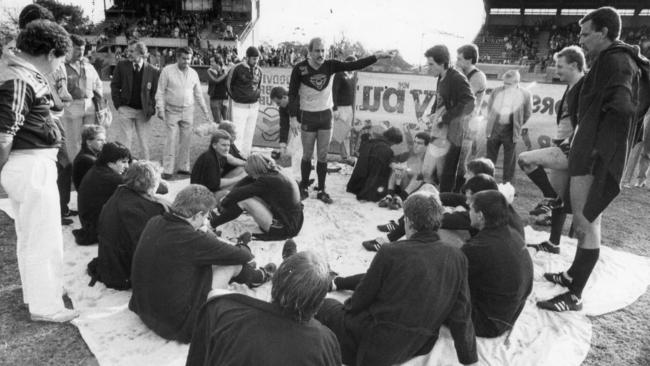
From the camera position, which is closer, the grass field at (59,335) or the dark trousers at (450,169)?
the grass field at (59,335)

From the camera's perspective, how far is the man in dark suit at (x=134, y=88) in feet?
20.6

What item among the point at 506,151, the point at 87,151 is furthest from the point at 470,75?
the point at 87,151

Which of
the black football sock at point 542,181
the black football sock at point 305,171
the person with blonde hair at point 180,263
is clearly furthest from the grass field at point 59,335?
the black football sock at point 305,171

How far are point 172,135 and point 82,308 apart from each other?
3.69 metres

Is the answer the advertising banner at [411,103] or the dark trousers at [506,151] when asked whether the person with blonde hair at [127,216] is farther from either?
the advertising banner at [411,103]

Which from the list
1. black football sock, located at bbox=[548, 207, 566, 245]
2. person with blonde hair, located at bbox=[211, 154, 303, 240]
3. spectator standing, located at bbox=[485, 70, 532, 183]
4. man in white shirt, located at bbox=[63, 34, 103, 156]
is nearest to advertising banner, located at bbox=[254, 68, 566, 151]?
spectator standing, located at bbox=[485, 70, 532, 183]

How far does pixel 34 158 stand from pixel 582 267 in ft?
12.9

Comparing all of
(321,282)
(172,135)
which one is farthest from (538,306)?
(172,135)

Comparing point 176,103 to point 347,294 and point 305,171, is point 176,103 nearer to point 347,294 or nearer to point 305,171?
point 305,171

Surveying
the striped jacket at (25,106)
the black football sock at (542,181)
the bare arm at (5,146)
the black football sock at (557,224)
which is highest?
the striped jacket at (25,106)

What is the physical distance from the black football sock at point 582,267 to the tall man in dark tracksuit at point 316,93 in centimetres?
305

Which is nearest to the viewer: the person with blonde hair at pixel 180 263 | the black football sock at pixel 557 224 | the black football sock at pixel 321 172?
the person with blonde hair at pixel 180 263

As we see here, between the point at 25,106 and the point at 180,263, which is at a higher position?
the point at 25,106

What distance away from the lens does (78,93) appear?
562cm
